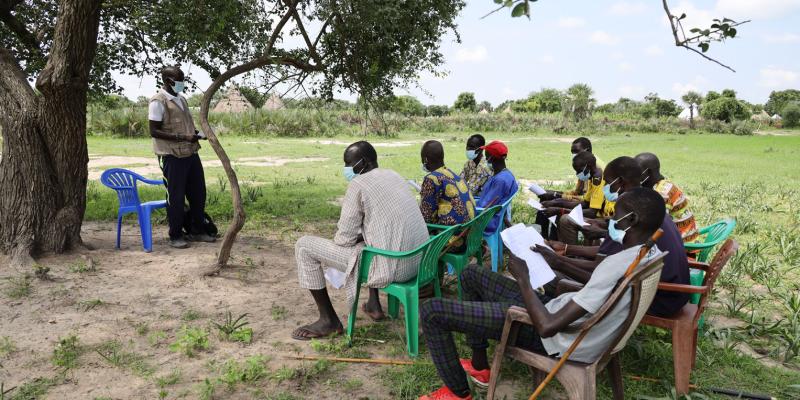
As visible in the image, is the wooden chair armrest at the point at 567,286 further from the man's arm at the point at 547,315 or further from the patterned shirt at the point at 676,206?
the patterned shirt at the point at 676,206

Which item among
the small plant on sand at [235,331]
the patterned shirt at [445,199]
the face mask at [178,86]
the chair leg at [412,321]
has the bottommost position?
the small plant on sand at [235,331]

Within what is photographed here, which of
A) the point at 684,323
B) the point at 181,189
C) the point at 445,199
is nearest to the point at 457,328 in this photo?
the point at 684,323

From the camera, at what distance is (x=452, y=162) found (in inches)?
583

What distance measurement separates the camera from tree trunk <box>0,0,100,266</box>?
16.4 ft

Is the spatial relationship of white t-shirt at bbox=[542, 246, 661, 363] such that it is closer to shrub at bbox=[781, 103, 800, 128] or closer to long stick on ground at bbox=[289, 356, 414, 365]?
long stick on ground at bbox=[289, 356, 414, 365]

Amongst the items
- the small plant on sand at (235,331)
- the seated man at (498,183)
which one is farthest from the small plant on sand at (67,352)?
the seated man at (498,183)

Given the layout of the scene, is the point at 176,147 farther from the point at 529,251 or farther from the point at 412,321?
the point at 529,251

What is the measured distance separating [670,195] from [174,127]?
4751 mm

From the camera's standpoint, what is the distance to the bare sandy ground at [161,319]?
311 centimetres

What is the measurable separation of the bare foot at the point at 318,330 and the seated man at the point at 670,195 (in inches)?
97.5

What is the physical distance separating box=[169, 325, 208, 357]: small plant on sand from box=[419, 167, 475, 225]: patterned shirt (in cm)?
190

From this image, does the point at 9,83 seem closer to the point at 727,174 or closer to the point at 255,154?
the point at 255,154

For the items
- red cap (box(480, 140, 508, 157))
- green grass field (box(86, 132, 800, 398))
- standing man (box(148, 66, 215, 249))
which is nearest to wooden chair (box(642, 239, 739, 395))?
green grass field (box(86, 132, 800, 398))

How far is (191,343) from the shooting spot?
3.50 meters
